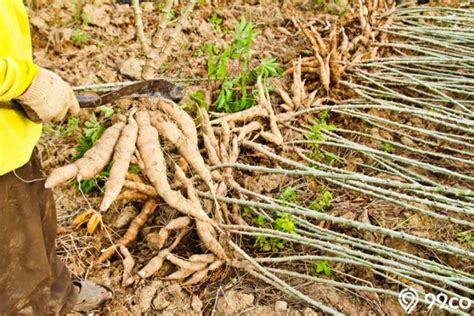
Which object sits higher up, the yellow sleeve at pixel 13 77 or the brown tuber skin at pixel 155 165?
the yellow sleeve at pixel 13 77

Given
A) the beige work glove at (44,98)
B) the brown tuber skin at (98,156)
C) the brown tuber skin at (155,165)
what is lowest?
the brown tuber skin at (155,165)

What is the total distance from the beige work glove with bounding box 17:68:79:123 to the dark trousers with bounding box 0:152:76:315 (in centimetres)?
18

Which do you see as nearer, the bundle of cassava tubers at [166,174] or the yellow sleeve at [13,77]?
the yellow sleeve at [13,77]

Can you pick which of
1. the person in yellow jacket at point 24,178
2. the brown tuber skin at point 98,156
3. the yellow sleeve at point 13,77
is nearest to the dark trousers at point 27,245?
the person in yellow jacket at point 24,178

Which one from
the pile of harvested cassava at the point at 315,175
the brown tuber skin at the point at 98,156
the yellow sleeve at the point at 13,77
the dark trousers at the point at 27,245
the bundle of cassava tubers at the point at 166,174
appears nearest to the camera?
the yellow sleeve at the point at 13,77

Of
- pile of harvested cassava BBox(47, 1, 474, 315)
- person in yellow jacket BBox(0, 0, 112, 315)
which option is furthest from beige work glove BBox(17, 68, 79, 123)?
pile of harvested cassava BBox(47, 1, 474, 315)

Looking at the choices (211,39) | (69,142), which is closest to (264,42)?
(211,39)

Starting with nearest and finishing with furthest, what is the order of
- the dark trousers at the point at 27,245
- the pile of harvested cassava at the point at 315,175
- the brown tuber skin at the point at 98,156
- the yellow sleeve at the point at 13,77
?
the yellow sleeve at the point at 13,77 < the dark trousers at the point at 27,245 < the brown tuber skin at the point at 98,156 < the pile of harvested cassava at the point at 315,175

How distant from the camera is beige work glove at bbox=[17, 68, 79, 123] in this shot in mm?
989

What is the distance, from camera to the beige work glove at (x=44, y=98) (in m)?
0.99

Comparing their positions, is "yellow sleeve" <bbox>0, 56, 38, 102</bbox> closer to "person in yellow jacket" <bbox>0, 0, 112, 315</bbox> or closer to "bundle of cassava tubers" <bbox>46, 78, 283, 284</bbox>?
"person in yellow jacket" <bbox>0, 0, 112, 315</bbox>

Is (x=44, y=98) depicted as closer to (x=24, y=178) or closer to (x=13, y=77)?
(x=13, y=77)

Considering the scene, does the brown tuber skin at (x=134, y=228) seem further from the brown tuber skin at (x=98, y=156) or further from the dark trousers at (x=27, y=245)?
the brown tuber skin at (x=98, y=156)

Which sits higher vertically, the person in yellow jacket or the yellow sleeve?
the yellow sleeve
